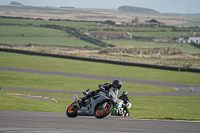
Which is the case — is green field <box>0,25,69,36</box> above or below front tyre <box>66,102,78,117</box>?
below

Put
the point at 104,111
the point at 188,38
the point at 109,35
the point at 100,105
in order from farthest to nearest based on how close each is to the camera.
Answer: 1. the point at 109,35
2. the point at 188,38
3. the point at 100,105
4. the point at 104,111

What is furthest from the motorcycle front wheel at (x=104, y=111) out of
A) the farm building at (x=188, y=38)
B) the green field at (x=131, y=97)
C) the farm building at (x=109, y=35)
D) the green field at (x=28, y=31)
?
the farm building at (x=188, y=38)

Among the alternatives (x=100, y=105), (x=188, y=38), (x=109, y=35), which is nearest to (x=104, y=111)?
(x=100, y=105)

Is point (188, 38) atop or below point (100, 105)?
below

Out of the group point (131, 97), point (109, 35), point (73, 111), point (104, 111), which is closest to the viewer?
point (104, 111)

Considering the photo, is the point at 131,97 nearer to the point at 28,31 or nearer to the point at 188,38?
the point at 28,31

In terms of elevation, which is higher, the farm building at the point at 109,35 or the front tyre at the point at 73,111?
the front tyre at the point at 73,111

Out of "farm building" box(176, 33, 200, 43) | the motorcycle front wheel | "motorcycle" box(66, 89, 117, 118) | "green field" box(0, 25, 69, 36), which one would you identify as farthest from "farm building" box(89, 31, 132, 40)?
the motorcycle front wheel

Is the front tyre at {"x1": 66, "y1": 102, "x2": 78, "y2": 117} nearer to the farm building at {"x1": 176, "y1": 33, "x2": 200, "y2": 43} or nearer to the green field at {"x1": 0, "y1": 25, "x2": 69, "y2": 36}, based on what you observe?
the green field at {"x1": 0, "y1": 25, "x2": 69, "y2": 36}

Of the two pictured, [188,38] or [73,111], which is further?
[188,38]

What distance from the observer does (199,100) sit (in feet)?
104

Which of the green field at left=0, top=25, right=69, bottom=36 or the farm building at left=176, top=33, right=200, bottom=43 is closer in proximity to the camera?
the green field at left=0, top=25, right=69, bottom=36

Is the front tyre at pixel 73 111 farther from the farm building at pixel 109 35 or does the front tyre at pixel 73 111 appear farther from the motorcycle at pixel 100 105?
the farm building at pixel 109 35

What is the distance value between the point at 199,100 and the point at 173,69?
88.6 feet
